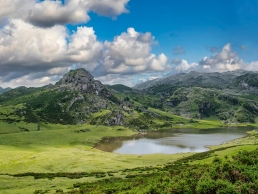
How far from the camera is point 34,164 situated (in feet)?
270

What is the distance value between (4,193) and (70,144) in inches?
6117

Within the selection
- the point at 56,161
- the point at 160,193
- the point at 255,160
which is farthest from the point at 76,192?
the point at 56,161

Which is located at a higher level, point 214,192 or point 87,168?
point 214,192

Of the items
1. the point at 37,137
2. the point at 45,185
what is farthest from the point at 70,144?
the point at 45,185

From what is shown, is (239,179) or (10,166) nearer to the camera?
(239,179)

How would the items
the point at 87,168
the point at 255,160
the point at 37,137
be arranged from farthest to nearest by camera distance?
the point at 37,137 < the point at 87,168 < the point at 255,160

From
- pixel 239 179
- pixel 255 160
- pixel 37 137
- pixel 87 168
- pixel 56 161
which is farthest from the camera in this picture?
pixel 37 137

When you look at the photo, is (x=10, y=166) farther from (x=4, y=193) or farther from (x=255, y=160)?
(x=255, y=160)

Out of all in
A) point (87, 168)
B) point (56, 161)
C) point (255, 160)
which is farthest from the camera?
point (56, 161)

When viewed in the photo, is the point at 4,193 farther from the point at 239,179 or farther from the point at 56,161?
the point at 56,161

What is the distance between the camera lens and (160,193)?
33375 mm

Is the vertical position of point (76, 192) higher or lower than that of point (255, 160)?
lower

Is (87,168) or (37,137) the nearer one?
(87,168)

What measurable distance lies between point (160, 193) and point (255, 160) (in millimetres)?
24359
